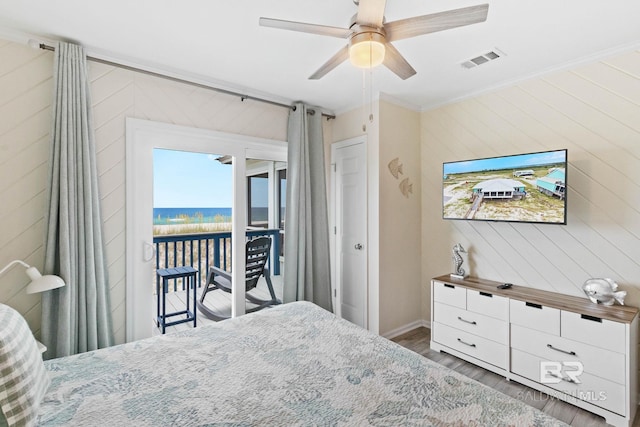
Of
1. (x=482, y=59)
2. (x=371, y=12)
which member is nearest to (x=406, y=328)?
(x=482, y=59)

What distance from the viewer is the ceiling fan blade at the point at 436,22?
4.36 ft

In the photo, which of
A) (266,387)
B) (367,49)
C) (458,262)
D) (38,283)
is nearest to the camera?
(266,387)

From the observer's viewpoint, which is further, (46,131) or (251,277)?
(251,277)

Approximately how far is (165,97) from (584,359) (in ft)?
12.1

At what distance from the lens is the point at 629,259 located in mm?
2234

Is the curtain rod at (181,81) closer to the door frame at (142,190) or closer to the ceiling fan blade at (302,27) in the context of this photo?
the door frame at (142,190)

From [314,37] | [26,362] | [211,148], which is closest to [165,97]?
[211,148]

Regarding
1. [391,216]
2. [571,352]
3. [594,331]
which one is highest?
[391,216]

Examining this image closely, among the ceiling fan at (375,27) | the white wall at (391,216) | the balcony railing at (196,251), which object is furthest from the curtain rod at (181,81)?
the ceiling fan at (375,27)

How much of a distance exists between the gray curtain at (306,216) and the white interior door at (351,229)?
27 centimetres

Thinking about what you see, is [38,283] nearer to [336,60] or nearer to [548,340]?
[336,60]

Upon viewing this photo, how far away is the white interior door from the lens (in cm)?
334

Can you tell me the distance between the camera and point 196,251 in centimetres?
286

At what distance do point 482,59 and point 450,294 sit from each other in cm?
202
